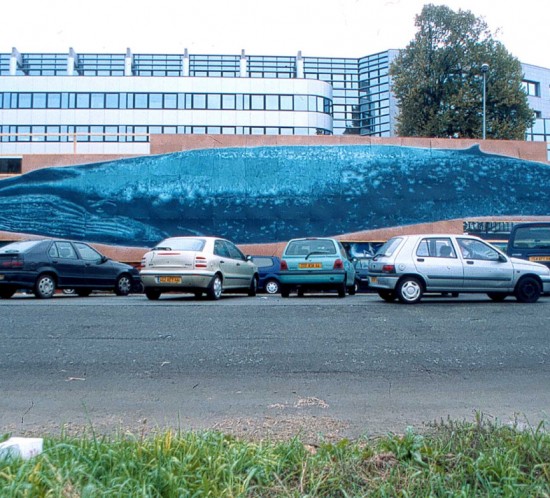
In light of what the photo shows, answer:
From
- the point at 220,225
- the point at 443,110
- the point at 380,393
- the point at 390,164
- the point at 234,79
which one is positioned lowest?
the point at 380,393

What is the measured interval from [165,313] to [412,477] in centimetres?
716

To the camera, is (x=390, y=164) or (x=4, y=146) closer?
(x=390, y=164)

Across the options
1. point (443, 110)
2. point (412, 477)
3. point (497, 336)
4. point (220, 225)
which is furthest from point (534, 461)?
point (443, 110)

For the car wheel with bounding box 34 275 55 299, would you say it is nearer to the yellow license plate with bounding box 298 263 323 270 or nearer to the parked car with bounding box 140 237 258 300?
the parked car with bounding box 140 237 258 300

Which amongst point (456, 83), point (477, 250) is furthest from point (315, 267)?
point (456, 83)

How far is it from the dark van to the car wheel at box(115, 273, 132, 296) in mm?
10311

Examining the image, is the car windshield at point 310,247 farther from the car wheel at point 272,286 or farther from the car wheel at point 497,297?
the car wheel at point 272,286

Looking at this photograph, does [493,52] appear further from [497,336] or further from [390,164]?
[497,336]

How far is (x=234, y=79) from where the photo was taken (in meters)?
50.9

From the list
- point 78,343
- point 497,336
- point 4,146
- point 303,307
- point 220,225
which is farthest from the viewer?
point 4,146

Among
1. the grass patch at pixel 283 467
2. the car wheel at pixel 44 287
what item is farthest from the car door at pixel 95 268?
the grass patch at pixel 283 467

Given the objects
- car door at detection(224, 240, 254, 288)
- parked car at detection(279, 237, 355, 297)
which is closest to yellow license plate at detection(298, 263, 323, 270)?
parked car at detection(279, 237, 355, 297)

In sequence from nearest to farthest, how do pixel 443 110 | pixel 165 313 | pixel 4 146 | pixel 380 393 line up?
pixel 380 393 → pixel 165 313 → pixel 443 110 → pixel 4 146

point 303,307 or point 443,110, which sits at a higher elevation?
point 443,110
